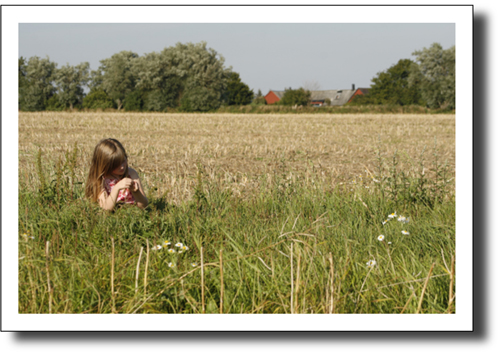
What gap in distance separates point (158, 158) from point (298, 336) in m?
8.74

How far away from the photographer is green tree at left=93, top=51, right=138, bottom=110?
43797mm

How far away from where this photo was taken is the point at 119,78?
47.1 meters

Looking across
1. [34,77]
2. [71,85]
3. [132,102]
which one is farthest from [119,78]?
[34,77]

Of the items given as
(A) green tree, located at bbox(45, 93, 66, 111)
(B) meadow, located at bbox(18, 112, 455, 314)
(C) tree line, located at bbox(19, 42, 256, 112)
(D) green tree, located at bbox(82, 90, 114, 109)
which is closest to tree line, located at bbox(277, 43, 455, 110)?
(C) tree line, located at bbox(19, 42, 256, 112)

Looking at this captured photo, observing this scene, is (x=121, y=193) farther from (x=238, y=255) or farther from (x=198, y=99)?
(x=198, y=99)

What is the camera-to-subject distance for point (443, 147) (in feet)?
46.7

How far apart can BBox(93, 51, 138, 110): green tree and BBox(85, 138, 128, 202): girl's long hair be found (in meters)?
40.5

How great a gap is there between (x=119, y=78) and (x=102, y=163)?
154 ft

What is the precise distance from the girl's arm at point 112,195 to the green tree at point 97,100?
124ft

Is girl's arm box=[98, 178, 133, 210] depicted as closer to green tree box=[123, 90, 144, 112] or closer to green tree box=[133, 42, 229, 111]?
green tree box=[133, 42, 229, 111]

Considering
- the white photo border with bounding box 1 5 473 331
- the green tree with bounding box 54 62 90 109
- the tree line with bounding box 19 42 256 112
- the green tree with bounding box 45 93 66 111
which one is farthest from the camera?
the tree line with bounding box 19 42 256 112
